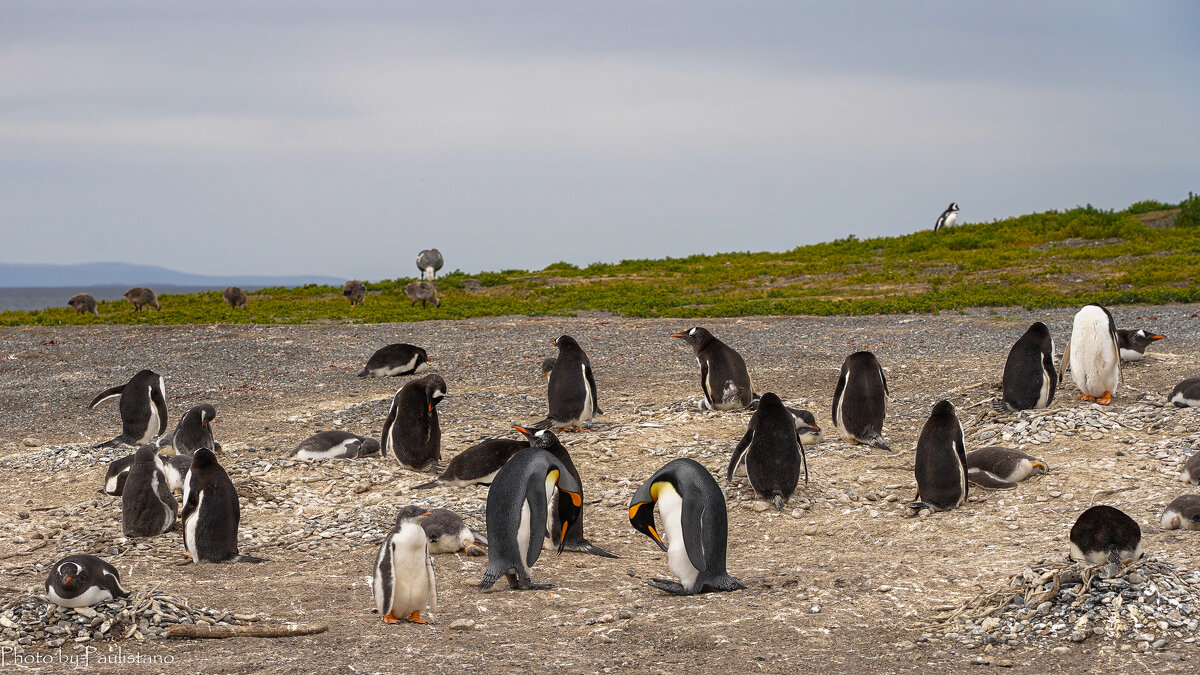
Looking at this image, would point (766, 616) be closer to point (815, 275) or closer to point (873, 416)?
point (873, 416)

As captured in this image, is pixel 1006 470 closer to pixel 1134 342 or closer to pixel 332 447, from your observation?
pixel 1134 342

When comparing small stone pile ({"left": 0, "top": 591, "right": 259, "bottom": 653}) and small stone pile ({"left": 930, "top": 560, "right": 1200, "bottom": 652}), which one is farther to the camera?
small stone pile ({"left": 0, "top": 591, "right": 259, "bottom": 653})

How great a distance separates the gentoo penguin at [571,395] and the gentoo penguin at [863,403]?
2.28 m

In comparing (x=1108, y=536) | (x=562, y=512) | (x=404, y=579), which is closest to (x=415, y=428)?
(x=562, y=512)

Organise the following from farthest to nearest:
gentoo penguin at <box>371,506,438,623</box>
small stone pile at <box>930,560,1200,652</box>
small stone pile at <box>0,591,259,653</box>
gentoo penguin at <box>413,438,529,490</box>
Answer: gentoo penguin at <box>413,438,529,490</box> < gentoo penguin at <box>371,506,438,623</box> < small stone pile at <box>0,591,259,653</box> < small stone pile at <box>930,560,1200,652</box>

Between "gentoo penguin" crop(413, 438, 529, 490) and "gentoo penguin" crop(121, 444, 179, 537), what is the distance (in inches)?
73.2

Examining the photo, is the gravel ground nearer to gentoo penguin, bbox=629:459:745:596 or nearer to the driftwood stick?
the driftwood stick

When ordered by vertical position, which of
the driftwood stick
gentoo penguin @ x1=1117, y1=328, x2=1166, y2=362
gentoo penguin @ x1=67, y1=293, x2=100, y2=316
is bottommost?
the driftwood stick

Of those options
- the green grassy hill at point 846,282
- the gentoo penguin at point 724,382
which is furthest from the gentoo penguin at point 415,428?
the green grassy hill at point 846,282

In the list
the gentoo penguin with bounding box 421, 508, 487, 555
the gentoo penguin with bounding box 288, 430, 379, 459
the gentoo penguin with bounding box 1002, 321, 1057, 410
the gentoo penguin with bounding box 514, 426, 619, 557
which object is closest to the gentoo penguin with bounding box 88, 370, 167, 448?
the gentoo penguin with bounding box 288, 430, 379, 459

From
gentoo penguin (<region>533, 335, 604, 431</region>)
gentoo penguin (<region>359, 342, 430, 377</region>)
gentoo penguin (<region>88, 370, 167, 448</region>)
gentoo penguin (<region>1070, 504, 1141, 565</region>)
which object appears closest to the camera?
gentoo penguin (<region>1070, 504, 1141, 565</region>)

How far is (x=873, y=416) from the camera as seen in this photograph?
872 centimetres

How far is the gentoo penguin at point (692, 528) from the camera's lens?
209 inches

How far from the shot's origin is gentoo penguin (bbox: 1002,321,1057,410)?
9031mm
